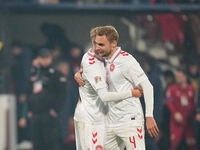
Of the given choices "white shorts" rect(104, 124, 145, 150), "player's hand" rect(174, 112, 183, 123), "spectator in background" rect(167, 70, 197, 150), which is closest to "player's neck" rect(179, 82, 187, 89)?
"spectator in background" rect(167, 70, 197, 150)

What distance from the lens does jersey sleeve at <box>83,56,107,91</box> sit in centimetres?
662

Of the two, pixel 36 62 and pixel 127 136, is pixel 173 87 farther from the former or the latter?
pixel 127 136

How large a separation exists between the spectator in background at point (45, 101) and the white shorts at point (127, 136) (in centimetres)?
342

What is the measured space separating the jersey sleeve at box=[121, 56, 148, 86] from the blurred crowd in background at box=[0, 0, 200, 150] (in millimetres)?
4483

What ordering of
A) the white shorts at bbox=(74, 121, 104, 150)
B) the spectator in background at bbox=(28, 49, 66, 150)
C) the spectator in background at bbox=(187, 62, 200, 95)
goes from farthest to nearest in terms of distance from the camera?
the spectator in background at bbox=(187, 62, 200, 95), the spectator in background at bbox=(28, 49, 66, 150), the white shorts at bbox=(74, 121, 104, 150)

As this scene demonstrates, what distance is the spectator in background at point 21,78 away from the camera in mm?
11500

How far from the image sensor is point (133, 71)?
6.59m

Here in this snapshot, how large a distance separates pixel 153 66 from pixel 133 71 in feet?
16.0

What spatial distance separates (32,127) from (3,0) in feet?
7.80

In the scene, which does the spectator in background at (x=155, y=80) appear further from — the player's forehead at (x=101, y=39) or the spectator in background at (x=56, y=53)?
the player's forehead at (x=101, y=39)

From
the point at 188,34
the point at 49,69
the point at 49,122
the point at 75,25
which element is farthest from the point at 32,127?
the point at 188,34

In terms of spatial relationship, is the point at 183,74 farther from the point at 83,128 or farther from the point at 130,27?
the point at 83,128

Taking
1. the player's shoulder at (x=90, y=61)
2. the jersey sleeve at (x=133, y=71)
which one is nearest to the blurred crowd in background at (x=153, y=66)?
the player's shoulder at (x=90, y=61)

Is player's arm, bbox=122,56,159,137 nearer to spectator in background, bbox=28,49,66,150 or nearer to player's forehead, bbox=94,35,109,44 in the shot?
player's forehead, bbox=94,35,109,44
